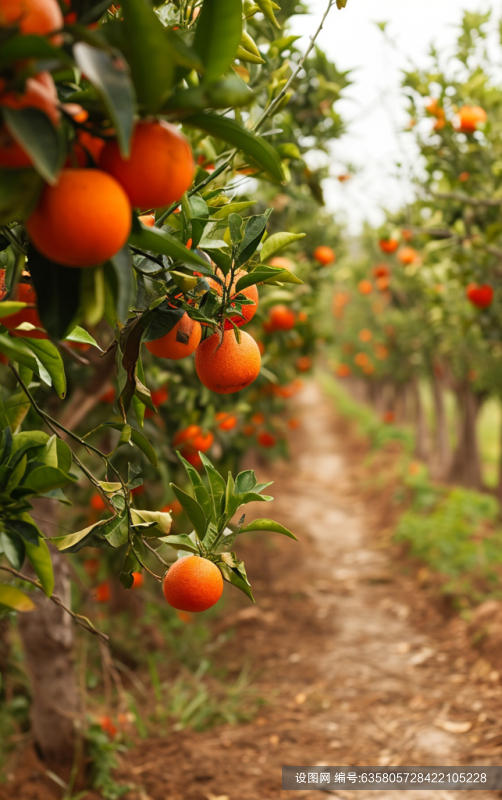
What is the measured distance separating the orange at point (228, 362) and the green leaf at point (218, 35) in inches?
16.9

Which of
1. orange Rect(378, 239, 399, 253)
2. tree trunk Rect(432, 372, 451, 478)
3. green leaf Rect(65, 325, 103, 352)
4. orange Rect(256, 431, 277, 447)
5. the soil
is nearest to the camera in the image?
green leaf Rect(65, 325, 103, 352)

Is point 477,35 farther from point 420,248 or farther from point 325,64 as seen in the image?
point 420,248

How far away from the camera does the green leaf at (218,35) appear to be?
67 centimetres

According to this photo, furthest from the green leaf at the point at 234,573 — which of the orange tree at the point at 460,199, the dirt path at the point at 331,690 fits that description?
the orange tree at the point at 460,199

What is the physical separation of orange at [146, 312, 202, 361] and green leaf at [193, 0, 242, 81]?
388 mm

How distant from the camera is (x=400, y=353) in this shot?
11.8 metres

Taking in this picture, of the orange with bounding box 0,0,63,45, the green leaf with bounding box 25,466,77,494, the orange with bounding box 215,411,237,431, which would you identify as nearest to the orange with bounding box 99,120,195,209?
the orange with bounding box 0,0,63,45

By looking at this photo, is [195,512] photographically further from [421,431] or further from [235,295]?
[421,431]

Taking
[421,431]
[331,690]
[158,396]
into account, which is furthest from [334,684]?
[421,431]

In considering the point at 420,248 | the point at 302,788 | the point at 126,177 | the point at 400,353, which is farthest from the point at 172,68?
the point at 400,353

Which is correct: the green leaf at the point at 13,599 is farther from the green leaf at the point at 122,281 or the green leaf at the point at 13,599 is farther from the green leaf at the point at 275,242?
the green leaf at the point at 275,242

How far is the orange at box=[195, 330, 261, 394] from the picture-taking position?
1.01m

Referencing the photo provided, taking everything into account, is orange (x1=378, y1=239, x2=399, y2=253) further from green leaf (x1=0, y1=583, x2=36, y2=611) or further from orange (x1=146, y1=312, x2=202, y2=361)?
green leaf (x1=0, y1=583, x2=36, y2=611)

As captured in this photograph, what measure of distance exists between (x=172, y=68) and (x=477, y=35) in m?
3.80
